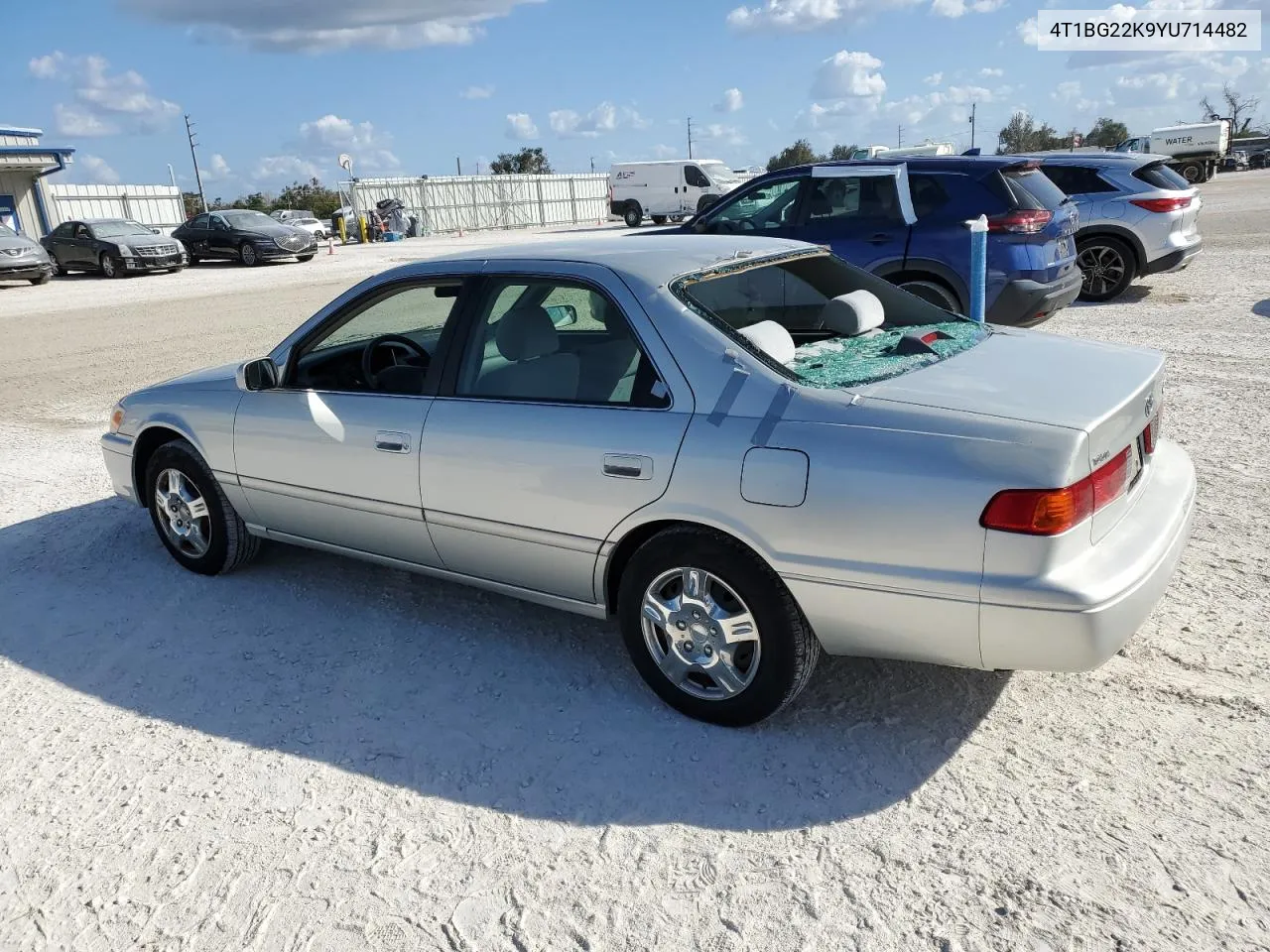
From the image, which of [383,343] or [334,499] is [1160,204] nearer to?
[383,343]

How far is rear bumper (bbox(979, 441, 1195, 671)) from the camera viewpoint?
265 centimetres

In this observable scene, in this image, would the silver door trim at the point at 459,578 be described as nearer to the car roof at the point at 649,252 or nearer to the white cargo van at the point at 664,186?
the car roof at the point at 649,252

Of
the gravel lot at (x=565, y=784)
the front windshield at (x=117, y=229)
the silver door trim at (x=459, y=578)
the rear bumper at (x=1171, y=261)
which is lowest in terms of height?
the gravel lot at (x=565, y=784)

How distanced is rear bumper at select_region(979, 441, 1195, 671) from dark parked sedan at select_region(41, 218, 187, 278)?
25.9 metres

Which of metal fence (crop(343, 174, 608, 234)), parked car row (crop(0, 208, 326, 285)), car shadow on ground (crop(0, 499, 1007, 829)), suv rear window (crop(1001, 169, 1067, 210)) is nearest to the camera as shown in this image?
car shadow on ground (crop(0, 499, 1007, 829))

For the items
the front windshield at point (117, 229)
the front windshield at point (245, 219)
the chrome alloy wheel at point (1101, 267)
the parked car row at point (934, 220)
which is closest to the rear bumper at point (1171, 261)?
the chrome alloy wheel at point (1101, 267)

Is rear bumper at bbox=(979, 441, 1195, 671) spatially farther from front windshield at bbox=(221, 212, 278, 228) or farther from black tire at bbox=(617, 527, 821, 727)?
front windshield at bbox=(221, 212, 278, 228)

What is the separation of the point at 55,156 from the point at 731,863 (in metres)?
41.3

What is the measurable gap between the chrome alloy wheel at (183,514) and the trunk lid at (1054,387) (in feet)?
10.8

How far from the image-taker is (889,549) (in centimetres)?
280

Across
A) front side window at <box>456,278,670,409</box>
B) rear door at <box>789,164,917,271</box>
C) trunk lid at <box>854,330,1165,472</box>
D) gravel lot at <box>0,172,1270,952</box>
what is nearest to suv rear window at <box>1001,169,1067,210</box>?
rear door at <box>789,164,917,271</box>

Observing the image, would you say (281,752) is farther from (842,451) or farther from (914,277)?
(914,277)

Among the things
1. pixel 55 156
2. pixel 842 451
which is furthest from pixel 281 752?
pixel 55 156

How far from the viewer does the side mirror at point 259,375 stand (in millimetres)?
4336
